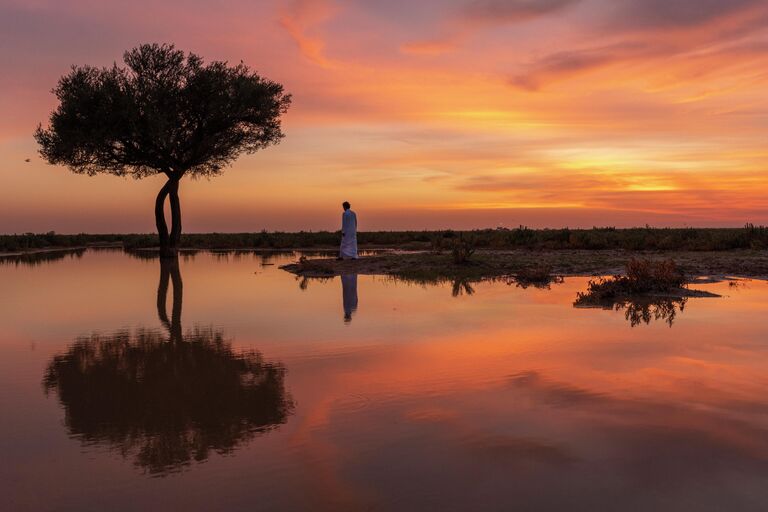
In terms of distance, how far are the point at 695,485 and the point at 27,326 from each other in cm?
1036

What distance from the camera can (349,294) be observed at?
15.3m

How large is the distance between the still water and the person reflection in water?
2.06 ft

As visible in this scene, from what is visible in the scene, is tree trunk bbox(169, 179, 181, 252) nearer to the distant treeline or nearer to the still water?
the distant treeline

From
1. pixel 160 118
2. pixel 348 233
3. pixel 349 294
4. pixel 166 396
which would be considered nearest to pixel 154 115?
pixel 160 118

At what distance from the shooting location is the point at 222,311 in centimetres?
1241

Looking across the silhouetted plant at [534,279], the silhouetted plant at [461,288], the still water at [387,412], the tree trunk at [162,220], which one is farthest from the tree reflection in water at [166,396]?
the tree trunk at [162,220]

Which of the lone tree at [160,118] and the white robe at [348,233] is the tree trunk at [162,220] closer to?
the lone tree at [160,118]

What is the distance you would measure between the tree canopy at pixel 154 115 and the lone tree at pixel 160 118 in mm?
47

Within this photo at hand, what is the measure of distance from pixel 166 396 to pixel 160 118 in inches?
1039

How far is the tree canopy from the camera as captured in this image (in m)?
30.4

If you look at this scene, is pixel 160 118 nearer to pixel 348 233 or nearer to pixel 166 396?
pixel 348 233

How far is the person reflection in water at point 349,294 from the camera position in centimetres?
1201

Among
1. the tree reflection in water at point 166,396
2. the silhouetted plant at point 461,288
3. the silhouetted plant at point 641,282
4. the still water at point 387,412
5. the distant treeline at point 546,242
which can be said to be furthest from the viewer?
the distant treeline at point 546,242

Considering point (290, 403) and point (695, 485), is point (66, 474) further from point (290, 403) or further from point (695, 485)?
point (695, 485)
